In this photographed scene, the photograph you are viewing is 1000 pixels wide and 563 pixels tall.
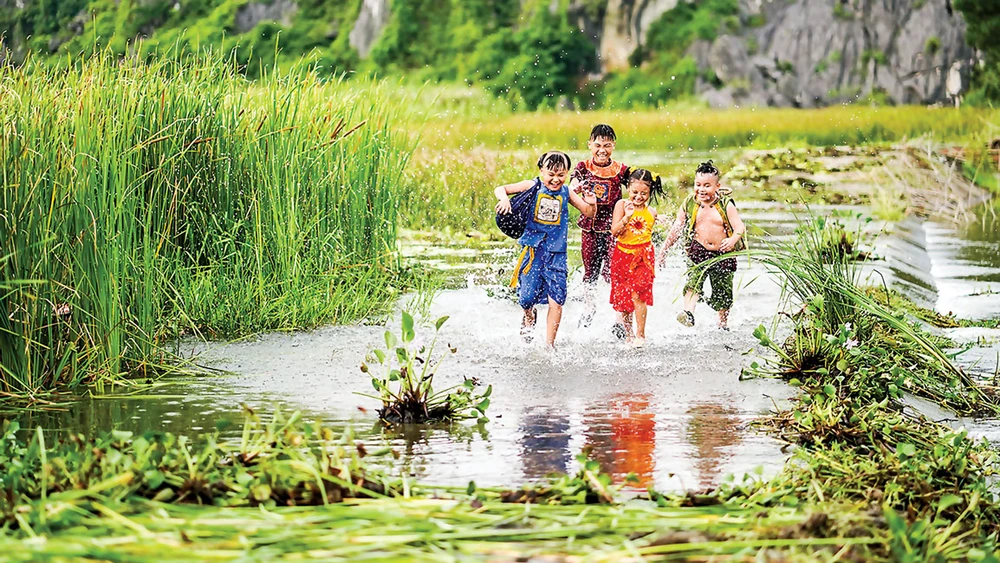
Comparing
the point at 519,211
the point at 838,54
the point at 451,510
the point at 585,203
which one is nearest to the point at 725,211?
the point at 585,203

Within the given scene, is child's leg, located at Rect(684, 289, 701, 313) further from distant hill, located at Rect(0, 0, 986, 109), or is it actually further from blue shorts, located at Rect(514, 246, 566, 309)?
distant hill, located at Rect(0, 0, 986, 109)

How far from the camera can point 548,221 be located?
748cm

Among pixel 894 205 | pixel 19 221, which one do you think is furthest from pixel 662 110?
pixel 19 221

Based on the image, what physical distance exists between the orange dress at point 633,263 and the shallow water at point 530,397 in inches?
11.6

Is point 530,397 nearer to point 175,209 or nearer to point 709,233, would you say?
point 175,209

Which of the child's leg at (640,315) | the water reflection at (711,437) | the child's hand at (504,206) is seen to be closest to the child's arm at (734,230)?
the child's leg at (640,315)

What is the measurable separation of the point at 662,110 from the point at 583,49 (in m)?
5.47

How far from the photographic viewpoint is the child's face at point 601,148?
8.01 m

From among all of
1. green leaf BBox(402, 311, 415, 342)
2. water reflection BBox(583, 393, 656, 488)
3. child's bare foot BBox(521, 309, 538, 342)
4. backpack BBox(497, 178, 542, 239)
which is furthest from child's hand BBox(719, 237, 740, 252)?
green leaf BBox(402, 311, 415, 342)

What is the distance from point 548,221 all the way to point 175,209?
210 cm

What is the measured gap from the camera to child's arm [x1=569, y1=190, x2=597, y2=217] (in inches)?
299

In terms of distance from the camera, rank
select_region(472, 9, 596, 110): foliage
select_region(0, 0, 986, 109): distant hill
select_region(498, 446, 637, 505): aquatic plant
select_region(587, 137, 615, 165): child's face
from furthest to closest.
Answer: select_region(0, 0, 986, 109): distant hill < select_region(472, 9, 596, 110): foliage < select_region(587, 137, 615, 165): child's face < select_region(498, 446, 637, 505): aquatic plant

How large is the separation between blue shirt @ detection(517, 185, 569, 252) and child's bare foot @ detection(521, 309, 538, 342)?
49 centimetres

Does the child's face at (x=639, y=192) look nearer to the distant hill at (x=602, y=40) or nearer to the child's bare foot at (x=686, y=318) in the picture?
the child's bare foot at (x=686, y=318)
